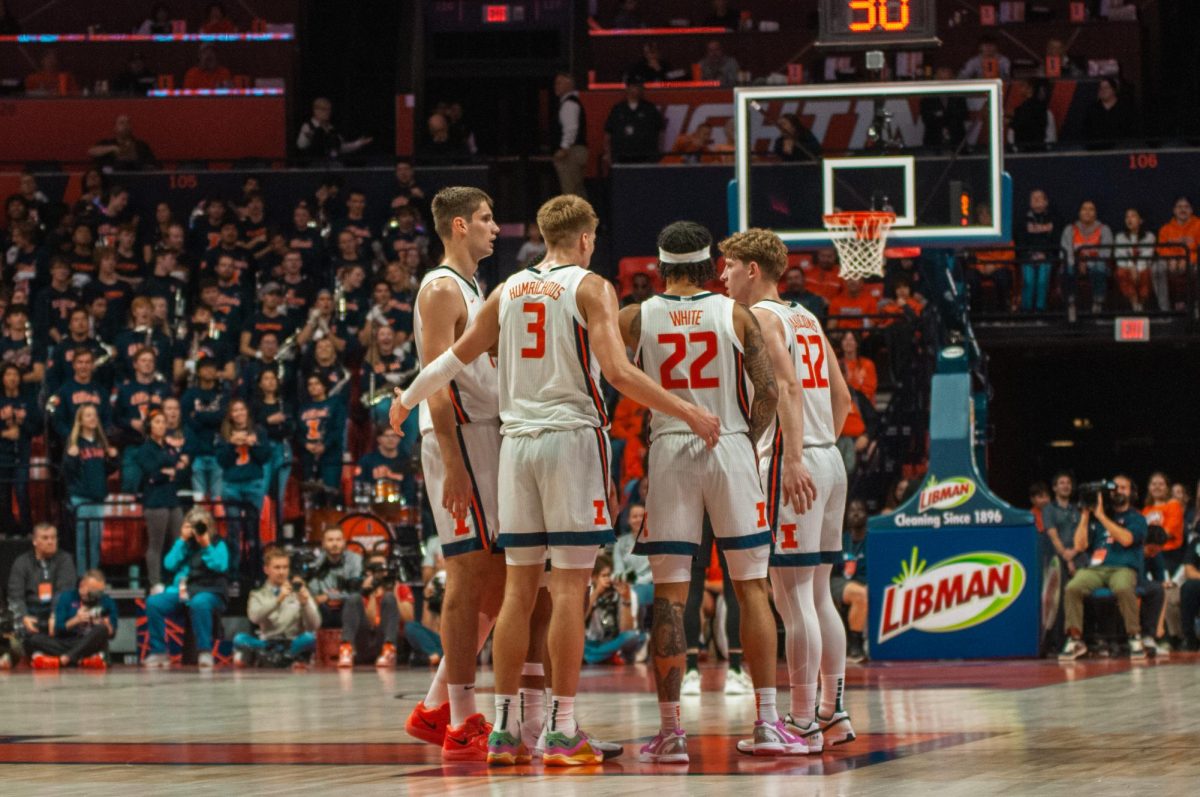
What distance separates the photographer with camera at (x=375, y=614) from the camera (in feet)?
54.7

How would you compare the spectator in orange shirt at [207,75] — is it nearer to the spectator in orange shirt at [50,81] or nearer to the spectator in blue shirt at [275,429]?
the spectator in orange shirt at [50,81]

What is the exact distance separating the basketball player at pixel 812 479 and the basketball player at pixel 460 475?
117 cm

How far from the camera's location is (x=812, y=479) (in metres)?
8.41

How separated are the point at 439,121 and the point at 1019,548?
38.9 ft

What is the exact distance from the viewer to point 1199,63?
2522 centimetres

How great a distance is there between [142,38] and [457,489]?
20.7 metres

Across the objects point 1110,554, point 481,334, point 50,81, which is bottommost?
point 1110,554

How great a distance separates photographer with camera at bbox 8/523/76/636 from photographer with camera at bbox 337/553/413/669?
2.69 meters

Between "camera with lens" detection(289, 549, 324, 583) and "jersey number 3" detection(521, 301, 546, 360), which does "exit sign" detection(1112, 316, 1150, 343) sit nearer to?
"camera with lens" detection(289, 549, 324, 583)

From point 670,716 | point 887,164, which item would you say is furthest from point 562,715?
point 887,164

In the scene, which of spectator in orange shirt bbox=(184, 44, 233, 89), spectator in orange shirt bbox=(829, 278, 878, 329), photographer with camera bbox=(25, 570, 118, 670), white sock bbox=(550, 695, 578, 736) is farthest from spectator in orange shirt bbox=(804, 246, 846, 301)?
white sock bbox=(550, 695, 578, 736)

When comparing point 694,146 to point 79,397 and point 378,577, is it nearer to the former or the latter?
point 79,397

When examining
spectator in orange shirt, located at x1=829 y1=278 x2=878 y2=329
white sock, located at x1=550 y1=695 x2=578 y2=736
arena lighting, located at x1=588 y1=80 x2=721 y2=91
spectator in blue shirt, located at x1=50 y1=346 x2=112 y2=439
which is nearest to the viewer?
white sock, located at x1=550 y1=695 x2=578 y2=736

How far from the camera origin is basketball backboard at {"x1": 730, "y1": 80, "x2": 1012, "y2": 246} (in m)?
15.1
